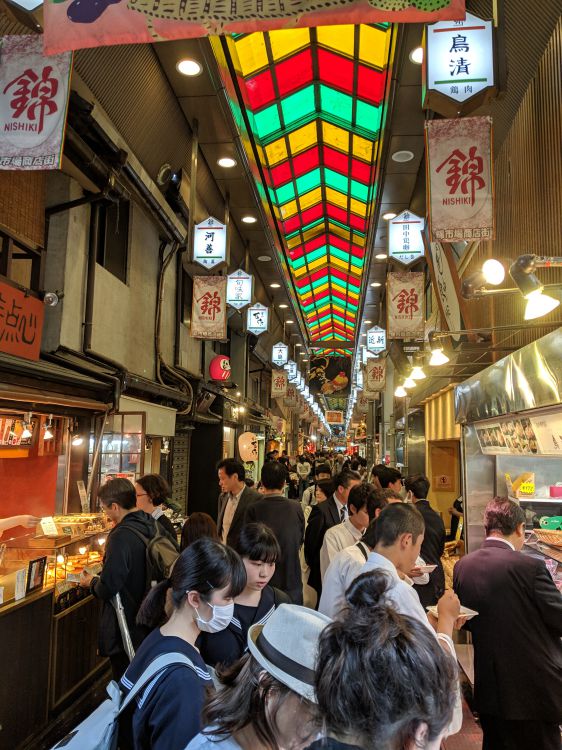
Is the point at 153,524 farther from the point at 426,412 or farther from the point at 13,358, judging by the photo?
Result: the point at 426,412

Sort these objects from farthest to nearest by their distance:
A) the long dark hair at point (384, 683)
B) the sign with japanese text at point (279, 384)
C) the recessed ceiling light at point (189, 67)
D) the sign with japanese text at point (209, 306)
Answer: the sign with japanese text at point (279, 384), the sign with japanese text at point (209, 306), the recessed ceiling light at point (189, 67), the long dark hair at point (384, 683)

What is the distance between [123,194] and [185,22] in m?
5.02

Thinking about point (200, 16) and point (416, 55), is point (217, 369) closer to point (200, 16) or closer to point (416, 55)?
point (416, 55)

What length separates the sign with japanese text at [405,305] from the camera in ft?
36.1

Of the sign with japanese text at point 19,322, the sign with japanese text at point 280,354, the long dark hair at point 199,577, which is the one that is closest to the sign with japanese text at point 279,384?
the sign with japanese text at point 280,354

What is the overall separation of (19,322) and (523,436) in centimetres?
529

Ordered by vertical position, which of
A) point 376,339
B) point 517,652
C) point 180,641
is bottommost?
point 517,652

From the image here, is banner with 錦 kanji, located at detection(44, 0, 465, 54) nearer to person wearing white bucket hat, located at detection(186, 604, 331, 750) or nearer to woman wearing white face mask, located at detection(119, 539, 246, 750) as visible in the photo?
woman wearing white face mask, located at detection(119, 539, 246, 750)

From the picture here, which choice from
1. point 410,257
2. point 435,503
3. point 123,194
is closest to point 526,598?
point 123,194

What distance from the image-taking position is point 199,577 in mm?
2283

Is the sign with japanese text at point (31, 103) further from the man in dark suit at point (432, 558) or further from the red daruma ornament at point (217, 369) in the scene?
the red daruma ornament at point (217, 369)

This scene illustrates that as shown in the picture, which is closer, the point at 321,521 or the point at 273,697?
the point at 273,697

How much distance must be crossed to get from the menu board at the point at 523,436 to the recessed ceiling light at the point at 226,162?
7214 millimetres

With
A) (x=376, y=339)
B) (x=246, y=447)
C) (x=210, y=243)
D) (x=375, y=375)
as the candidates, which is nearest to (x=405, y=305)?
(x=210, y=243)
